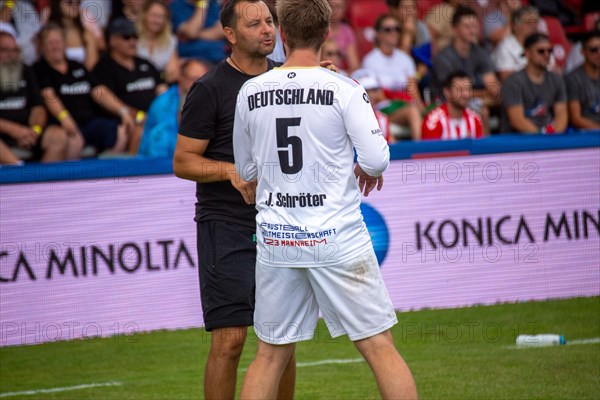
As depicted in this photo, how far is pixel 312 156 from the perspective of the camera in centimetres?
431

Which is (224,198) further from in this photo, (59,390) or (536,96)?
(536,96)

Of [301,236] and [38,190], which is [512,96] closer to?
[38,190]

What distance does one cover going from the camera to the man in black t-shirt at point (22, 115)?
33.3ft

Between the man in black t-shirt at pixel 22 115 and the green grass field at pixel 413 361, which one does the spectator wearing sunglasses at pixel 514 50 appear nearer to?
the green grass field at pixel 413 361

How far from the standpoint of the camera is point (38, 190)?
26.2ft

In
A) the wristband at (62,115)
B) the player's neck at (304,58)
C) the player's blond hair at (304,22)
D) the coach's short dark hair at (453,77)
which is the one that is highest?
the player's blond hair at (304,22)

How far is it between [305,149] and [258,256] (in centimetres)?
61

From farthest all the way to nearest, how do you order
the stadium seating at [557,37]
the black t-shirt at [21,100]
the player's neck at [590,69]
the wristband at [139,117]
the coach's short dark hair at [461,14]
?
the stadium seating at [557,37]
the coach's short dark hair at [461,14]
the player's neck at [590,69]
the wristband at [139,117]
the black t-shirt at [21,100]

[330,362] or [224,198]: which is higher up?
[224,198]

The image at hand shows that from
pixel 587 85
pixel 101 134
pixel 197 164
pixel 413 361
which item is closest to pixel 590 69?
pixel 587 85

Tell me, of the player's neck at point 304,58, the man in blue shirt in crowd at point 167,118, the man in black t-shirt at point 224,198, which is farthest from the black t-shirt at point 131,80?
the player's neck at point 304,58

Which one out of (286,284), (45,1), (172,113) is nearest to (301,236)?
(286,284)

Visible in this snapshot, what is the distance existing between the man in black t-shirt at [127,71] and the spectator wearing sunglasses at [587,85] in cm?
493

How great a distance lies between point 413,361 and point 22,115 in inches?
213
